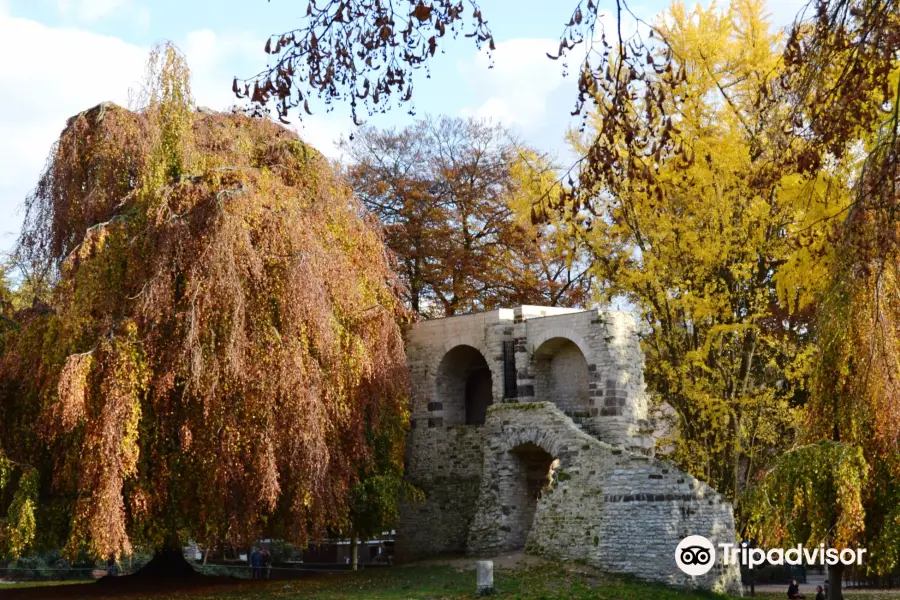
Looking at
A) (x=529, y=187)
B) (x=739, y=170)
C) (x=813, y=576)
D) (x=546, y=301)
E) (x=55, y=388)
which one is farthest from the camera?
(x=546, y=301)

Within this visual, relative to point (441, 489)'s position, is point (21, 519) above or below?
below

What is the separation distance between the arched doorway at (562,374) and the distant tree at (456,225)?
5258mm

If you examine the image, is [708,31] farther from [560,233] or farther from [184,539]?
[184,539]

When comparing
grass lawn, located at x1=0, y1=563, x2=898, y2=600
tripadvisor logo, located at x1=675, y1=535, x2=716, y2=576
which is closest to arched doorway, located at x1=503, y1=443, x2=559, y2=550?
grass lawn, located at x1=0, y1=563, x2=898, y2=600

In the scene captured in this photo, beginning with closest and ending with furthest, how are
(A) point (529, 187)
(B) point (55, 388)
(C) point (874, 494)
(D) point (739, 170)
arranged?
1. (C) point (874, 494)
2. (B) point (55, 388)
3. (D) point (739, 170)
4. (A) point (529, 187)

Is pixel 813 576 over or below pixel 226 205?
below

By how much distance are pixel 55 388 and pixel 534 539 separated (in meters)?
8.36

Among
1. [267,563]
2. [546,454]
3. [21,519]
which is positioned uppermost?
[546,454]

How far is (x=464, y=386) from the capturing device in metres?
24.1

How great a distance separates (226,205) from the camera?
15.3m

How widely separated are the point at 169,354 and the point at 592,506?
739 centimetres

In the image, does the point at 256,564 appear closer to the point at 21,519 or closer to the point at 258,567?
the point at 258,567

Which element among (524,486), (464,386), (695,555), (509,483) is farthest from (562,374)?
(695,555)

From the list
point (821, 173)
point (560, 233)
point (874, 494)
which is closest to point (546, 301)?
point (560, 233)
